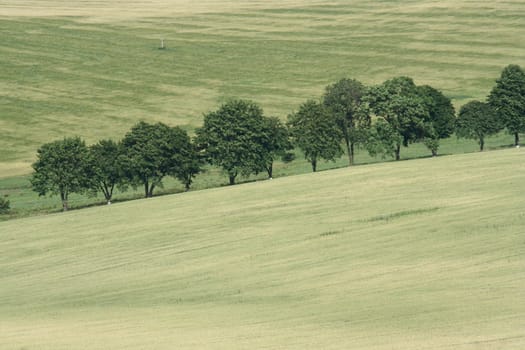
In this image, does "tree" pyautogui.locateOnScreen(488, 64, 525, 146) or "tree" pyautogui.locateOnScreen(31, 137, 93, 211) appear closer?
"tree" pyautogui.locateOnScreen(31, 137, 93, 211)

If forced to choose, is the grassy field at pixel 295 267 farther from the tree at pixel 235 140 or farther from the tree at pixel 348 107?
the tree at pixel 348 107

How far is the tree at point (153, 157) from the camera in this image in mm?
87250

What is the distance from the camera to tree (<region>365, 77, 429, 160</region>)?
93.1 metres

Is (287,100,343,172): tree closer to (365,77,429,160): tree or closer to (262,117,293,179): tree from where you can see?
(262,117,293,179): tree

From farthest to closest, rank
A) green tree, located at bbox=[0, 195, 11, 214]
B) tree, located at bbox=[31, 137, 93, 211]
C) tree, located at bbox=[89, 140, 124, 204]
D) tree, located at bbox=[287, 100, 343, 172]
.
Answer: tree, located at bbox=[287, 100, 343, 172] → tree, located at bbox=[89, 140, 124, 204] → tree, located at bbox=[31, 137, 93, 211] → green tree, located at bbox=[0, 195, 11, 214]

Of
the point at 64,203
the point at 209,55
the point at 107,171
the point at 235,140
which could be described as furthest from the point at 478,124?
the point at 209,55

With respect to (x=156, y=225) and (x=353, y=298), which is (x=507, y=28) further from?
(x=353, y=298)

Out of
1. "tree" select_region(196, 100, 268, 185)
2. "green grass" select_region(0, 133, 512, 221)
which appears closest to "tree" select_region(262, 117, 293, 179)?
"tree" select_region(196, 100, 268, 185)

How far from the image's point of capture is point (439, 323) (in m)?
25.5

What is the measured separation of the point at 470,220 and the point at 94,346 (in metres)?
20.0

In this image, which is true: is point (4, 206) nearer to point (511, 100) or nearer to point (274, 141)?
point (274, 141)

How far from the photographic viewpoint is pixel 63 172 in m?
86.8

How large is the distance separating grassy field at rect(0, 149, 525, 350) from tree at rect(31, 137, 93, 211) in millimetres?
16324

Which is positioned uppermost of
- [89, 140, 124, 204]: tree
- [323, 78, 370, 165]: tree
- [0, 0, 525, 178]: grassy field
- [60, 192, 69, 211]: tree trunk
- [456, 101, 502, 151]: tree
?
[0, 0, 525, 178]: grassy field
